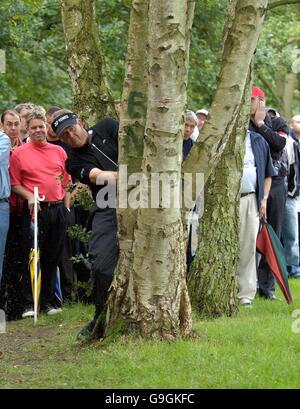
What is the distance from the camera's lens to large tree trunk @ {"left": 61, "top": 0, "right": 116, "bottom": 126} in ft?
38.7

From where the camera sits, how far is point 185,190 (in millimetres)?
8773

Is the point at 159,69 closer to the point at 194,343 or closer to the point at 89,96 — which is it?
the point at 194,343

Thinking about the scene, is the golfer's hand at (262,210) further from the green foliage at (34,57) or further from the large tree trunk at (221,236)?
the green foliage at (34,57)

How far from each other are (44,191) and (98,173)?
8.95 ft

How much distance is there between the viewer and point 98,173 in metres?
9.07

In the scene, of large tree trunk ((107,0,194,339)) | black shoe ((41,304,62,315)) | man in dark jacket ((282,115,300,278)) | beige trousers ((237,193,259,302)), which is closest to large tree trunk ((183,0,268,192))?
large tree trunk ((107,0,194,339))

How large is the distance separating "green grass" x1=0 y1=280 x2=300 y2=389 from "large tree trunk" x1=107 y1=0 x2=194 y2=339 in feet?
0.81

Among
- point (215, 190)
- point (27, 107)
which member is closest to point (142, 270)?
point (215, 190)

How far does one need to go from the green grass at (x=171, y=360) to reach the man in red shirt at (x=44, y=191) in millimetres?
1955

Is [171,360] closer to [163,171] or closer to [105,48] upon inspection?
[163,171]

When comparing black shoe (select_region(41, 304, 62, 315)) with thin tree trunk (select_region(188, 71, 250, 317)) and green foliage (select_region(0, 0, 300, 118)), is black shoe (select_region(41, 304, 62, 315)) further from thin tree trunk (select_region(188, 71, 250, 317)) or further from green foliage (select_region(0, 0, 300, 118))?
green foliage (select_region(0, 0, 300, 118))

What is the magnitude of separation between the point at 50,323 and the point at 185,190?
311 cm

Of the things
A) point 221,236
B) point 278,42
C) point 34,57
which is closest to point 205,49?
point 34,57

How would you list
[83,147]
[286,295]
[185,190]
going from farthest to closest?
1. [286,295]
2. [83,147]
3. [185,190]
